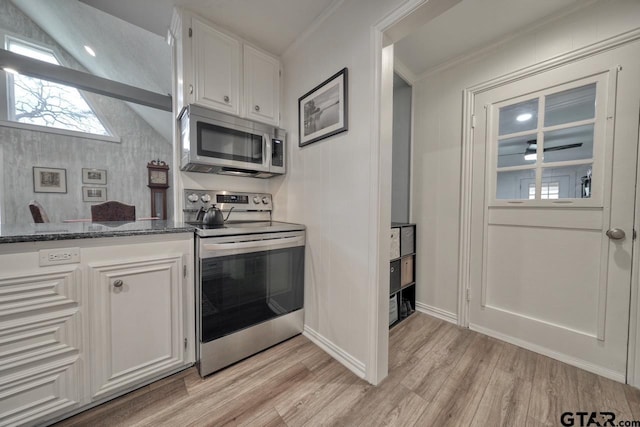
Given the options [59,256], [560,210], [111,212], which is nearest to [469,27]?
[560,210]

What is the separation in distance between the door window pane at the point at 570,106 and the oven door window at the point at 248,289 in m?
2.03

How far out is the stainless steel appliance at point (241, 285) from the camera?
1341 mm

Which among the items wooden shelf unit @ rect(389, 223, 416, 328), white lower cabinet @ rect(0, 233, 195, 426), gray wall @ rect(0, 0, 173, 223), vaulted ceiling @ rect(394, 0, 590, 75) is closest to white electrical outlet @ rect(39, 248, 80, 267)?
white lower cabinet @ rect(0, 233, 195, 426)

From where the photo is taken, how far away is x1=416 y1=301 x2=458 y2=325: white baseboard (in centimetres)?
202

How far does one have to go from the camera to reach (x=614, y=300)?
136 centimetres

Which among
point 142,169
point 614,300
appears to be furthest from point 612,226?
point 142,169

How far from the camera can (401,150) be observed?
2.40 m

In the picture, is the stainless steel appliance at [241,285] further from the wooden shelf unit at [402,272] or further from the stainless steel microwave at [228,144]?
the wooden shelf unit at [402,272]

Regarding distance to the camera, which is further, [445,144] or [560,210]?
[445,144]

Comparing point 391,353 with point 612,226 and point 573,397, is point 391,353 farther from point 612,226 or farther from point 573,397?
point 612,226

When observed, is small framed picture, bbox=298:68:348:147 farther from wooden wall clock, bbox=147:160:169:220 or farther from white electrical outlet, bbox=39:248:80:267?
wooden wall clock, bbox=147:160:169:220

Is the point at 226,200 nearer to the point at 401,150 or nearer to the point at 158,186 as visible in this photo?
the point at 401,150

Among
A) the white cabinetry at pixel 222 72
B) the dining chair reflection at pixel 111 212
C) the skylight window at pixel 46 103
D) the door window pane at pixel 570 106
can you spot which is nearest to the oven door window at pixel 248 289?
the white cabinetry at pixel 222 72

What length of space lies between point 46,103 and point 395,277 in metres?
6.32
